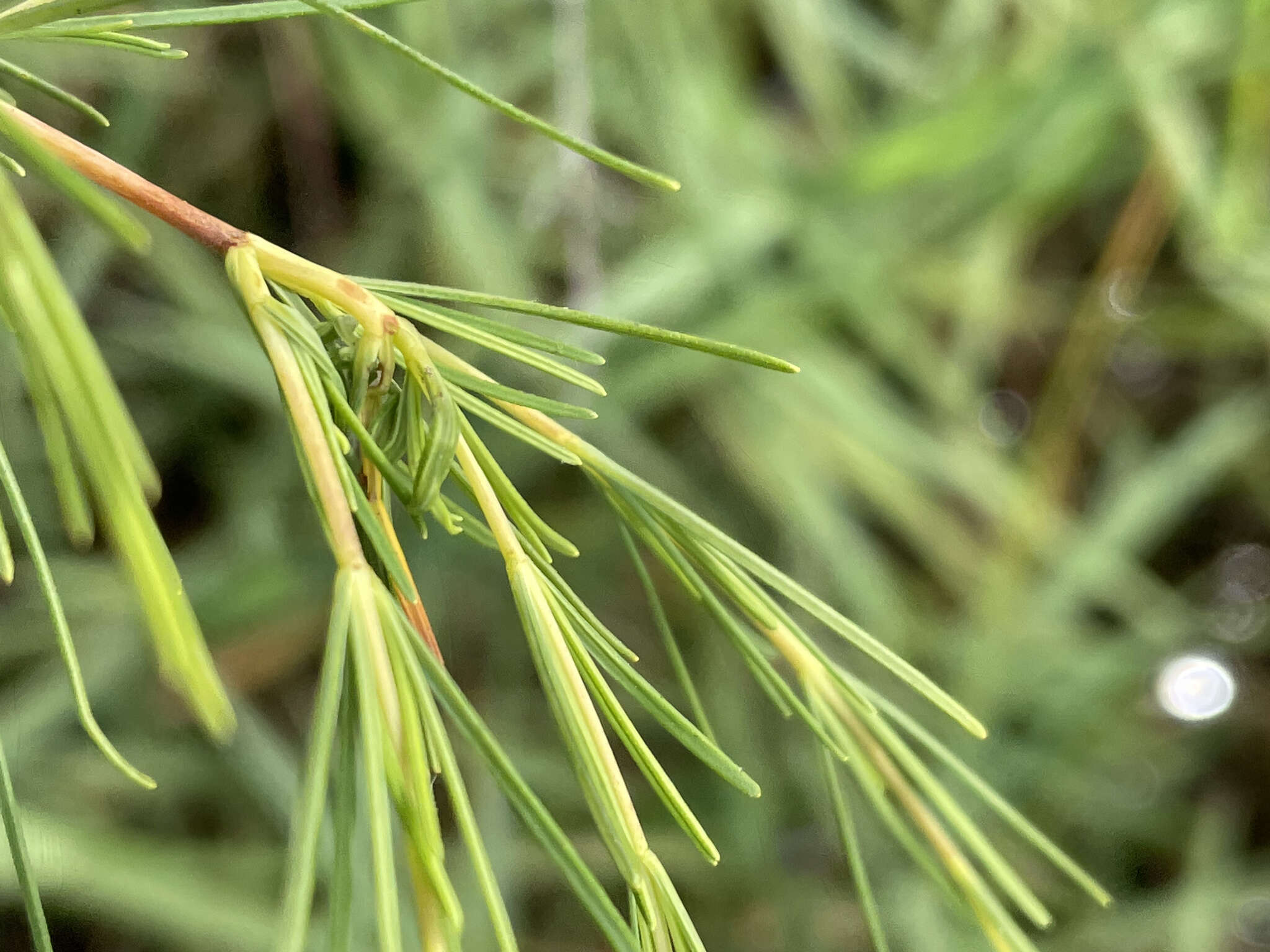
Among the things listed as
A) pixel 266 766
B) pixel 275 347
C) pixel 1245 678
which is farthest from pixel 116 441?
pixel 1245 678

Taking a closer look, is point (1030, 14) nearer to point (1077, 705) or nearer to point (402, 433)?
point (1077, 705)

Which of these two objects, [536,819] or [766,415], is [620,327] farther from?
[766,415]

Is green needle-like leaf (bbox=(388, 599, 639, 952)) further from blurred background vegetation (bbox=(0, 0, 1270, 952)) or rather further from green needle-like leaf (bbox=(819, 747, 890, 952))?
blurred background vegetation (bbox=(0, 0, 1270, 952))

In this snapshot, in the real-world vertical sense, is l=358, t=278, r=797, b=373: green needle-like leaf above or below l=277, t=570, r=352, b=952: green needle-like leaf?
above

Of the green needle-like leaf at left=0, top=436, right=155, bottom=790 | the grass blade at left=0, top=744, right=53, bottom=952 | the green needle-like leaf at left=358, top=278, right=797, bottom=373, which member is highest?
the green needle-like leaf at left=358, top=278, right=797, bottom=373

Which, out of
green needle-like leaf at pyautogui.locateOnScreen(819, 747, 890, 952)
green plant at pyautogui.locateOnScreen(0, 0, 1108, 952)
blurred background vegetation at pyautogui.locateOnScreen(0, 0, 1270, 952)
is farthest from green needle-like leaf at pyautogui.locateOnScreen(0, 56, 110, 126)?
blurred background vegetation at pyautogui.locateOnScreen(0, 0, 1270, 952)

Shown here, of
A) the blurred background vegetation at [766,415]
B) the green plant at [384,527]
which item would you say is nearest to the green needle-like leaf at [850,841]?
the green plant at [384,527]
